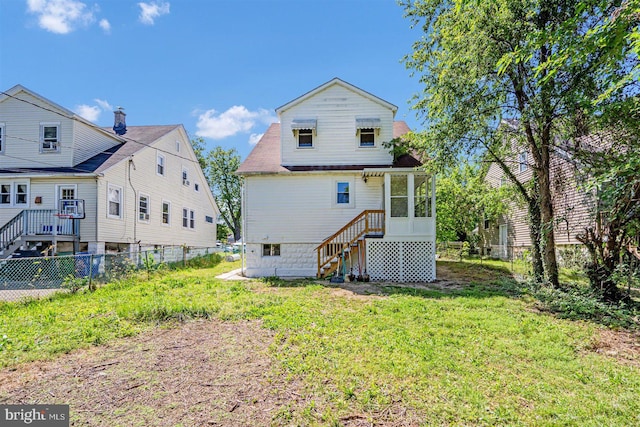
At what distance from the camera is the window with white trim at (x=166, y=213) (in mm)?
18578

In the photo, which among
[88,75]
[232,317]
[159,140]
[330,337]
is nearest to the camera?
[330,337]

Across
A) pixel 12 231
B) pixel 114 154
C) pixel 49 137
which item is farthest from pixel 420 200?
pixel 12 231

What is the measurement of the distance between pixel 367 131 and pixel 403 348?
10.0 meters

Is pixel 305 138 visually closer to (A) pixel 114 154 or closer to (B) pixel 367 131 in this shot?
(B) pixel 367 131

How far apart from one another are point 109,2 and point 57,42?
3.76 meters

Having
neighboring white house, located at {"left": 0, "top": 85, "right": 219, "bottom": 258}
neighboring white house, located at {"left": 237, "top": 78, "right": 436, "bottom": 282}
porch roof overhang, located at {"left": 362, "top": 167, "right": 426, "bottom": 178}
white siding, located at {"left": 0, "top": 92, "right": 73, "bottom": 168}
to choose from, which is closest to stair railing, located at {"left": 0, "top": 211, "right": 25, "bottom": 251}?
neighboring white house, located at {"left": 0, "top": 85, "right": 219, "bottom": 258}

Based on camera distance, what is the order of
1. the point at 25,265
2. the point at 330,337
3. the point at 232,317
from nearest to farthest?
the point at 330,337
the point at 232,317
the point at 25,265

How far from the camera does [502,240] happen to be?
20.4 meters

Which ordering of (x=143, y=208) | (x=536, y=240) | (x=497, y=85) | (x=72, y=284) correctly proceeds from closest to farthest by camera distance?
1. (x=72, y=284)
2. (x=497, y=85)
3. (x=536, y=240)
4. (x=143, y=208)

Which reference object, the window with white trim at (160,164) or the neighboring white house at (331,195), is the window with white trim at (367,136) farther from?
the window with white trim at (160,164)

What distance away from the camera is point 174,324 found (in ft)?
19.9

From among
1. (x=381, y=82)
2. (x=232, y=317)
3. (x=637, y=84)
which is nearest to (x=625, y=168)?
(x=637, y=84)

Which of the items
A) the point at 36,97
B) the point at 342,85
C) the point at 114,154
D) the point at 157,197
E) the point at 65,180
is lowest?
the point at 157,197

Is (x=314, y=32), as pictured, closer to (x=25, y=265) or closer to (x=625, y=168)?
(x=625, y=168)
